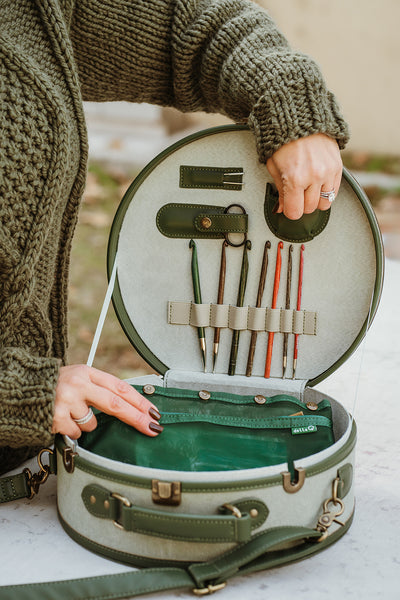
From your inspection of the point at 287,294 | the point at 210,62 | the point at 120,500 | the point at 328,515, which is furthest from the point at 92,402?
the point at 210,62

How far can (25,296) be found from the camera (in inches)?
46.6

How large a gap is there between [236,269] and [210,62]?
0.42 meters

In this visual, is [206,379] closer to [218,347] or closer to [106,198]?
[218,347]

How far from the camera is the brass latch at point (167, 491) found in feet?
3.33

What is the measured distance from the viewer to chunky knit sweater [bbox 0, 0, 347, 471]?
113cm

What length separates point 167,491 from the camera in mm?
1019

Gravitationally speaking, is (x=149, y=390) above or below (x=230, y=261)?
below

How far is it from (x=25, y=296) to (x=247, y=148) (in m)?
0.55

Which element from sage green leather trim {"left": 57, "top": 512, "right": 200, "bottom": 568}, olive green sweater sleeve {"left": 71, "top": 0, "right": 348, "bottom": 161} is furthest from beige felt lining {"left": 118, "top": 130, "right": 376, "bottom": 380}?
sage green leather trim {"left": 57, "top": 512, "right": 200, "bottom": 568}

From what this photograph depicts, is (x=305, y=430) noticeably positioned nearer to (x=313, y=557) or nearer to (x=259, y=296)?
(x=313, y=557)

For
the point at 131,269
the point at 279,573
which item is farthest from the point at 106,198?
the point at 279,573

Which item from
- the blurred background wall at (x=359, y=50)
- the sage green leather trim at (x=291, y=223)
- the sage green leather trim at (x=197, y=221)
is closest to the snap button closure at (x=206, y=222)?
the sage green leather trim at (x=197, y=221)

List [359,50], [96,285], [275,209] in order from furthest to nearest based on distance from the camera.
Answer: [359,50] < [96,285] < [275,209]

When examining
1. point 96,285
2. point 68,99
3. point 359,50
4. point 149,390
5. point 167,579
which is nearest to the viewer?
point 167,579
